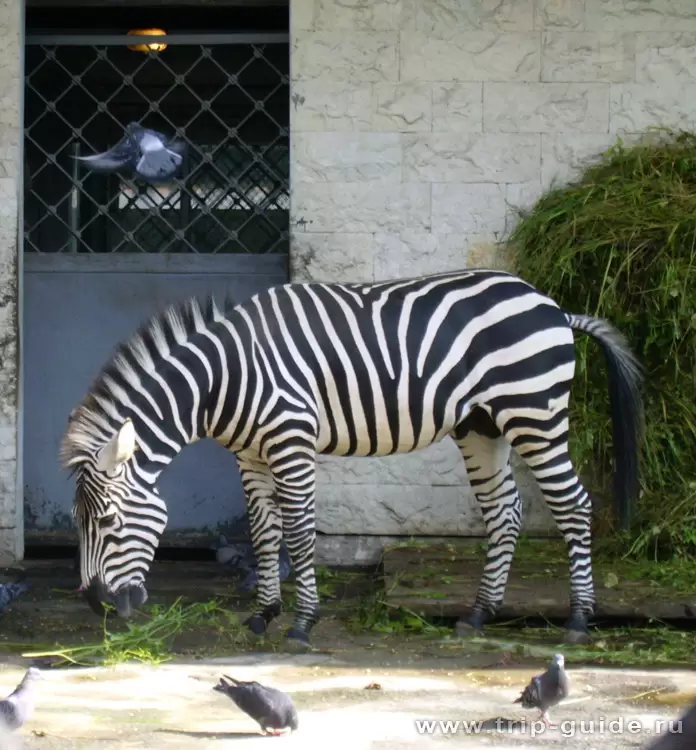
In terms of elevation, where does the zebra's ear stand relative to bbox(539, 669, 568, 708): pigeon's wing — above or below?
above

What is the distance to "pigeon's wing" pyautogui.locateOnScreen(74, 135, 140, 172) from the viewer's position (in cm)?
715

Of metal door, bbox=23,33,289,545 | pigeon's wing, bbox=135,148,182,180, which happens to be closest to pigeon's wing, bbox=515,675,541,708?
metal door, bbox=23,33,289,545

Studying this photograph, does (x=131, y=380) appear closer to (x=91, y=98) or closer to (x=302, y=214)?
(x=302, y=214)

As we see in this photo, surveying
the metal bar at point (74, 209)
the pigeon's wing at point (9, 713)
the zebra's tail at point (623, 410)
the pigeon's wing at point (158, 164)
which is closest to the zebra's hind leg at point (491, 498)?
the zebra's tail at point (623, 410)

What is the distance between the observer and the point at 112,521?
16.1 ft

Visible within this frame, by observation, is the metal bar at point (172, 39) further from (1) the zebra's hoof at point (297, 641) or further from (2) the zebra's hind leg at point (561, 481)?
(1) the zebra's hoof at point (297, 641)

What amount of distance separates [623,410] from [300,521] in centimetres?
165

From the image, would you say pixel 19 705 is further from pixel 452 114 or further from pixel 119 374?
pixel 452 114

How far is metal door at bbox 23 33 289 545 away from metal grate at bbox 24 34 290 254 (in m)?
0.01

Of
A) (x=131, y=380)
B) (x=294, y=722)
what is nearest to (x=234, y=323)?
(x=131, y=380)

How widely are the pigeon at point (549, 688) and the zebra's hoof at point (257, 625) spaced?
5.79 feet

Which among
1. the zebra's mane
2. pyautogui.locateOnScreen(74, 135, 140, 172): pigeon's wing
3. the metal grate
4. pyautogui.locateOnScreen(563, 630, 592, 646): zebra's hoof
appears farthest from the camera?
the metal grate

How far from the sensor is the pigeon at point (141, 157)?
717cm

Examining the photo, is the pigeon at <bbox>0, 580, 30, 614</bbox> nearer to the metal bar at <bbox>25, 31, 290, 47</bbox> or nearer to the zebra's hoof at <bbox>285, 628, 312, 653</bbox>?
the zebra's hoof at <bbox>285, 628, 312, 653</bbox>
